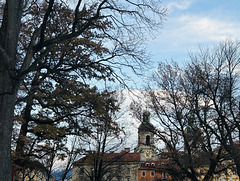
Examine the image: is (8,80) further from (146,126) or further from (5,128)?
(146,126)

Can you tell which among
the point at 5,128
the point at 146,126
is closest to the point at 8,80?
the point at 5,128

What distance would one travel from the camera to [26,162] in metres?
15.9

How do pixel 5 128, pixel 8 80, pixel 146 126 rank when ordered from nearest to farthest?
pixel 5 128 → pixel 8 80 → pixel 146 126

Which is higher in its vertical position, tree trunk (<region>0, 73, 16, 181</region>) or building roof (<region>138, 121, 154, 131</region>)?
building roof (<region>138, 121, 154, 131</region>)

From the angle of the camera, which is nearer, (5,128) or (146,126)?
(5,128)

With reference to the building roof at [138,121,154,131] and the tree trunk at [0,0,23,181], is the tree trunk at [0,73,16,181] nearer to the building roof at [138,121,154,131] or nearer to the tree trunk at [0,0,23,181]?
the tree trunk at [0,0,23,181]

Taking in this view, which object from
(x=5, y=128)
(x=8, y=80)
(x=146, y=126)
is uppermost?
(x=146, y=126)

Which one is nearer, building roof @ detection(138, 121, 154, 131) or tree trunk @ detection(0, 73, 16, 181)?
tree trunk @ detection(0, 73, 16, 181)

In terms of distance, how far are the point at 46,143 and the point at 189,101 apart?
9.94m

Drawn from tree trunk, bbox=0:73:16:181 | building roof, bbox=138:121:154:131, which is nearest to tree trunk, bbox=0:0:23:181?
A: tree trunk, bbox=0:73:16:181

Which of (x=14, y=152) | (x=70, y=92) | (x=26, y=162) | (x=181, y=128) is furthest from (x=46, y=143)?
(x=181, y=128)

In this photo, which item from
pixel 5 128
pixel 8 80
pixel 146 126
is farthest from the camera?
pixel 146 126

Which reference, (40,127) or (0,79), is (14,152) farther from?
(0,79)

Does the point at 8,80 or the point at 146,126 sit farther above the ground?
the point at 146,126
